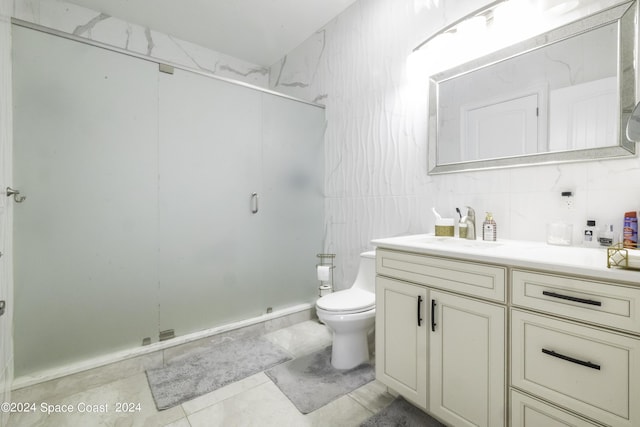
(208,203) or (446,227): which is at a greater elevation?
(208,203)

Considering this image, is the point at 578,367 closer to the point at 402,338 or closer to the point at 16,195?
the point at 402,338

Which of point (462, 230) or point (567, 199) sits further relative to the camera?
point (462, 230)

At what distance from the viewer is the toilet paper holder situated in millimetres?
2381

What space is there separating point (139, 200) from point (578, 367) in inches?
88.1

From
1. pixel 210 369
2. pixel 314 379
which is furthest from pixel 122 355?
pixel 314 379

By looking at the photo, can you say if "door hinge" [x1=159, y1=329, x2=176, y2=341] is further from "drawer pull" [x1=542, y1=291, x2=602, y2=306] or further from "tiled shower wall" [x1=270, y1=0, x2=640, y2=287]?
"drawer pull" [x1=542, y1=291, x2=602, y2=306]

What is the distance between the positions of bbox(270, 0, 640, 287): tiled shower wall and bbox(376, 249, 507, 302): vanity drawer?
55 centimetres

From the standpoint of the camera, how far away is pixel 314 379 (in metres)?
1.67

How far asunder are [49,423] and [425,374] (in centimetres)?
176

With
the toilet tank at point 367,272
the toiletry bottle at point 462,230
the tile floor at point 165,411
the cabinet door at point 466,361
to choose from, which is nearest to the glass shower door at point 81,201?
the tile floor at point 165,411

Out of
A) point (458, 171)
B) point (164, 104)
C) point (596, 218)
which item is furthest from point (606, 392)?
point (164, 104)

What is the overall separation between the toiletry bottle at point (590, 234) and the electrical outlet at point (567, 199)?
100 mm

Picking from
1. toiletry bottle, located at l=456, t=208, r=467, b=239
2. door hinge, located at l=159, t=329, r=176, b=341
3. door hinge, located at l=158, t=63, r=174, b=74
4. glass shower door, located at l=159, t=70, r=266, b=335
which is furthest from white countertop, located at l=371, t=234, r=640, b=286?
door hinge, located at l=158, t=63, r=174, b=74

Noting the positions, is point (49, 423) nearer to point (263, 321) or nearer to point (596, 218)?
point (263, 321)
